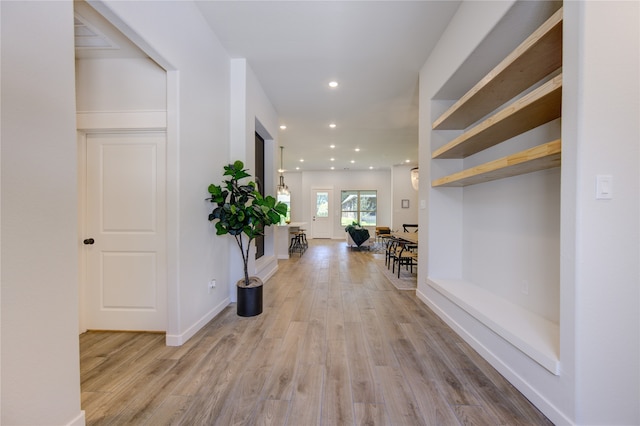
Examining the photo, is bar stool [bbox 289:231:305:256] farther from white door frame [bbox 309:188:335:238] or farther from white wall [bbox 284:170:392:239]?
white wall [bbox 284:170:392:239]

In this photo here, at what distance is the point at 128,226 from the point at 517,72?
3.59 metres

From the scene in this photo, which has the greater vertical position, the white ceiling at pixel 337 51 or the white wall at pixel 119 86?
the white ceiling at pixel 337 51

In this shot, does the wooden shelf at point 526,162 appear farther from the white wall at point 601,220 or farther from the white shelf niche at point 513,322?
the white shelf niche at point 513,322

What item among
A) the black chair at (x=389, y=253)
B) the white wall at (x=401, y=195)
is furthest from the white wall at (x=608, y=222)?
the white wall at (x=401, y=195)

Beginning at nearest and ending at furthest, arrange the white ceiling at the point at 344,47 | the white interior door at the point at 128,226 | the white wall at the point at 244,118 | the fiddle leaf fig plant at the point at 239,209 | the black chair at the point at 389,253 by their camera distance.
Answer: the white ceiling at the point at 344,47
the white interior door at the point at 128,226
the fiddle leaf fig plant at the point at 239,209
the white wall at the point at 244,118
the black chair at the point at 389,253

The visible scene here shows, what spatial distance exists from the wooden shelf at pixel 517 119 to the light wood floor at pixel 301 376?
1.85 meters

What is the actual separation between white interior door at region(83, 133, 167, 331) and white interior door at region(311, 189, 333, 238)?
8857 mm

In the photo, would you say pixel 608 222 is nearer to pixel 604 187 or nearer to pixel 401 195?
pixel 604 187

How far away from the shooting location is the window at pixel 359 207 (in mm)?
11195

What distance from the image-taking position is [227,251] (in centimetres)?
322

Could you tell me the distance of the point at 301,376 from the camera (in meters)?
1.85

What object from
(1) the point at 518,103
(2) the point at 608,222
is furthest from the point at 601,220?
(1) the point at 518,103

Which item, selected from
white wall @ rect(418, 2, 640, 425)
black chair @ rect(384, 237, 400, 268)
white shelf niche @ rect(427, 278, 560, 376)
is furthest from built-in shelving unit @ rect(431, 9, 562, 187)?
black chair @ rect(384, 237, 400, 268)

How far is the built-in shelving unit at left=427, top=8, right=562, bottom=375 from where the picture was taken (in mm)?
1565
